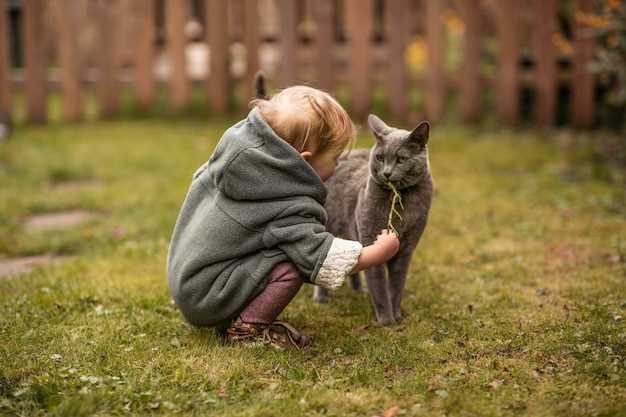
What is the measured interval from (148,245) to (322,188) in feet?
6.37

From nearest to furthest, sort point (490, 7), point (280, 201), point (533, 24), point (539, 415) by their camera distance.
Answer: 1. point (539, 415)
2. point (280, 201)
3. point (533, 24)
4. point (490, 7)

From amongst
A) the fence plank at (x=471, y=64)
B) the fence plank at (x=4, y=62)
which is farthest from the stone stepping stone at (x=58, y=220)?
the fence plank at (x=471, y=64)

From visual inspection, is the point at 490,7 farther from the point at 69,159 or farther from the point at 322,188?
the point at 322,188

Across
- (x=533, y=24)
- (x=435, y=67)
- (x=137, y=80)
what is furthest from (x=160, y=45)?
(x=533, y=24)

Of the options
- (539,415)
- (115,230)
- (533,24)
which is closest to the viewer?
(539,415)

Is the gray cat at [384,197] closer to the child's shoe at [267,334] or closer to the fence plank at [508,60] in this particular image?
the child's shoe at [267,334]

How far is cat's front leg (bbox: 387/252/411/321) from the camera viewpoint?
3957 mm

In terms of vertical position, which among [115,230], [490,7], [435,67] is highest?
[490,7]

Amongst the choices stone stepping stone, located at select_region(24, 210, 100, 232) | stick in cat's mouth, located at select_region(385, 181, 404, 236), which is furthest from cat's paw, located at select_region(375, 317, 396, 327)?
stone stepping stone, located at select_region(24, 210, 100, 232)

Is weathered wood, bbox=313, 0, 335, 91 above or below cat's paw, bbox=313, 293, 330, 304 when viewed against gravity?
above

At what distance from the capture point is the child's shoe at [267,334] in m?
3.49

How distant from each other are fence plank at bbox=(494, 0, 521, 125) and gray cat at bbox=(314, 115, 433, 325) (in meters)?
4.54

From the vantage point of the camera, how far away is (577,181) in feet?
21.3

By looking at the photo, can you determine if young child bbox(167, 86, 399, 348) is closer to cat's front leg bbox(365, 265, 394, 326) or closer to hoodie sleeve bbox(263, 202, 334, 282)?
hoodie sleeve bbox(263, 202, 334, 282)
